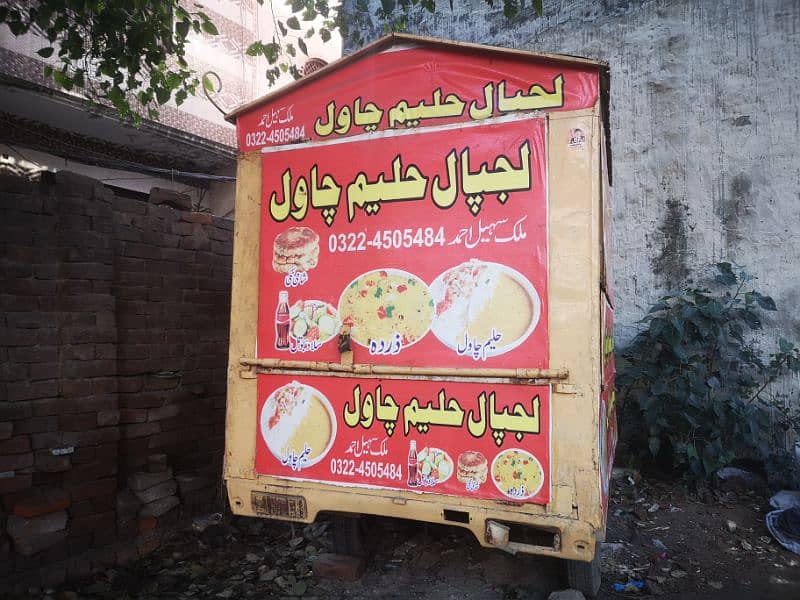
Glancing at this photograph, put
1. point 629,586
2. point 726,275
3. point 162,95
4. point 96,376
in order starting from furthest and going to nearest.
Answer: point 726,275, point 162,95, point 96,376, point 629,586

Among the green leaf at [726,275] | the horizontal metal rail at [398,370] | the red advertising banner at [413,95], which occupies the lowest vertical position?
the horizontal metal rail at [398,370]

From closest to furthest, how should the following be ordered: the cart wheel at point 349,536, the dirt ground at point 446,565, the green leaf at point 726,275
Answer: the dirt ground at point 446,565 < the cart wheel at point 349,536 < the green leaf at point 726,275

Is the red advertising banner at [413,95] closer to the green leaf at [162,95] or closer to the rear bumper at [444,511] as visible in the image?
the green leaf at [162,95]

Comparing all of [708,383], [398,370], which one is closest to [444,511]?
[398,370]

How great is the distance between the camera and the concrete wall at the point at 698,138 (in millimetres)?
4625

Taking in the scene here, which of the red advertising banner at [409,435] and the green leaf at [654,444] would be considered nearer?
the red advertising banner at [409,435]

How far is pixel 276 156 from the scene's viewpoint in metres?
2.72

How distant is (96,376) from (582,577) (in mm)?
2897

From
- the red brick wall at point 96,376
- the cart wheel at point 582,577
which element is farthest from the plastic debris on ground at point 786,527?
the red brick wall at point 96,376

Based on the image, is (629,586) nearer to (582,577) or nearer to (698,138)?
(582,577)

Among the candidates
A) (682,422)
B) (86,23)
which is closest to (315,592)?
(682,422)

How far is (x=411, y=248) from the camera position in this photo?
2463mm

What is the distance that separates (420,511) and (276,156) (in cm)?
181

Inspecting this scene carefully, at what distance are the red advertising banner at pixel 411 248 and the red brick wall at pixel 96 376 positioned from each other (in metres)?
Result: 1.25
